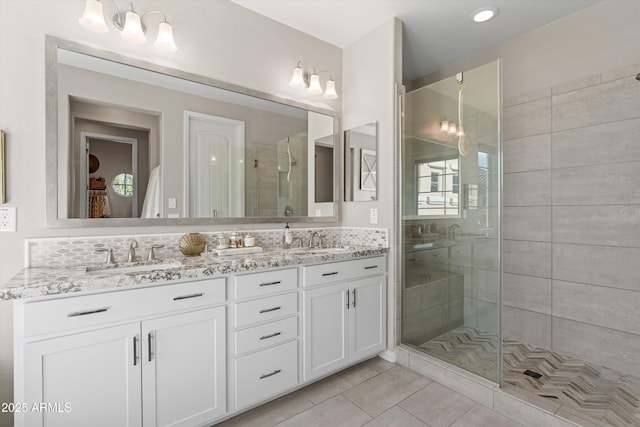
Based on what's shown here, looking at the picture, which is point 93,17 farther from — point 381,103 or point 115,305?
point 381,103

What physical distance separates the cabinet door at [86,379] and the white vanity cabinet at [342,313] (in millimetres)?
963

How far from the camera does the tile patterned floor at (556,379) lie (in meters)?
1.73

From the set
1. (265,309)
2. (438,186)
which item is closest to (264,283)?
(265,309)

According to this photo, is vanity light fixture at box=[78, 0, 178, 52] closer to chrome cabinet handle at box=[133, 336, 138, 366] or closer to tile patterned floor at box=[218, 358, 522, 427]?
chrome cabinet handle at box=[133, 336, 138, 366]

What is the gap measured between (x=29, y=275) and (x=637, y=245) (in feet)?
11.9

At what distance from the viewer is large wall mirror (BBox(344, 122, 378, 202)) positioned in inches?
104

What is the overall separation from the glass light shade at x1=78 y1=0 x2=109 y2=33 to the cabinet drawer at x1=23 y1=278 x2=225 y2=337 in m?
1.47

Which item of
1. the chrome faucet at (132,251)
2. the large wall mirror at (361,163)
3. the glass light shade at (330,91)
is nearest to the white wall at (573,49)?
the large wall mirror at (361,163)

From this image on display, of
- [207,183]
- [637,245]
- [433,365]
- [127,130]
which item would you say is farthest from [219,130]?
[637,245]

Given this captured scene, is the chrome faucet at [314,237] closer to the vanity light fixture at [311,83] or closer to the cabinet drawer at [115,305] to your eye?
the cabinet drawer at [115,305]

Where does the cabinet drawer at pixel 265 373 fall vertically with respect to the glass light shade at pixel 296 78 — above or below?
below

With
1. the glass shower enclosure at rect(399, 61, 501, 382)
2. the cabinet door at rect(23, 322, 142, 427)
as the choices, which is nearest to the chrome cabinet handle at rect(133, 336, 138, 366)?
the cabinet door at rect(23, 322, 142, 427)

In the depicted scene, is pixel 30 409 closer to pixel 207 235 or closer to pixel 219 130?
pixel 207 235

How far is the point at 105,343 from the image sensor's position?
1315mm
